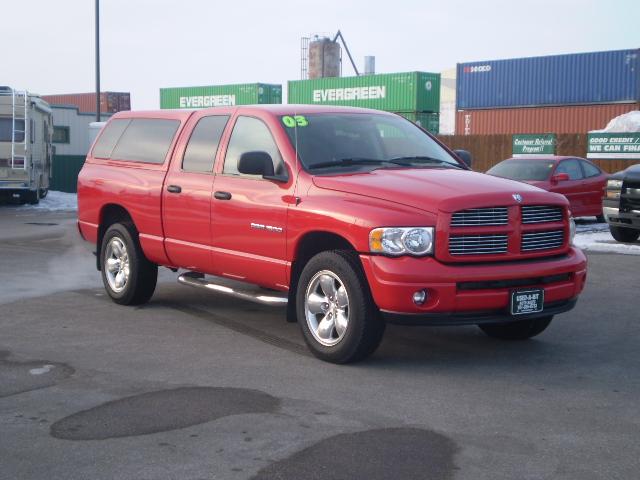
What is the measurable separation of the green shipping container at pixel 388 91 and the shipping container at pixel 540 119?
188cm

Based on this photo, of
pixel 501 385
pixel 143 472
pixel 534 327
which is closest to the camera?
pixel 143 472

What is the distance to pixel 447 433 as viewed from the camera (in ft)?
16.2

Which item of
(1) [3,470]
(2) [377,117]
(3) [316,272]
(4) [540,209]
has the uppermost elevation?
(2) [377,117]

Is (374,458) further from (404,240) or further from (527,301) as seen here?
(527,301)

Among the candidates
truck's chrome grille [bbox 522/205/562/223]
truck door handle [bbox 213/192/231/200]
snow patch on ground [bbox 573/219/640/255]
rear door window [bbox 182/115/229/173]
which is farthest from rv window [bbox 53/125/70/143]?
truck's chrome grille [bbox 522/205/562/223]

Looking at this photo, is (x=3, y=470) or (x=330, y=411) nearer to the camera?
(x=3, y=470)

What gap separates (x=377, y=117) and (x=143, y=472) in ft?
14.3

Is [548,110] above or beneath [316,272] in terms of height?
above

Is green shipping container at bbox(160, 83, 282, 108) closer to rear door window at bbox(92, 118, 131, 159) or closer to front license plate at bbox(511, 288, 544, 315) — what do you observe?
rear door window at bbox(92, 118, 131, 159)

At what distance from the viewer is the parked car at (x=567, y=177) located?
724 inches

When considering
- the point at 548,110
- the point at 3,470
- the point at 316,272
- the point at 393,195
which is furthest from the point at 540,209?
the point at 548,110

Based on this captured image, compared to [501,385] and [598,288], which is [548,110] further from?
[501,385]

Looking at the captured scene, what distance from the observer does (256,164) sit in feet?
23.1

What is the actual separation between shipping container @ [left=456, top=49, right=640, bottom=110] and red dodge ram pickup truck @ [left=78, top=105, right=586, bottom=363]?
3341 centimetres
